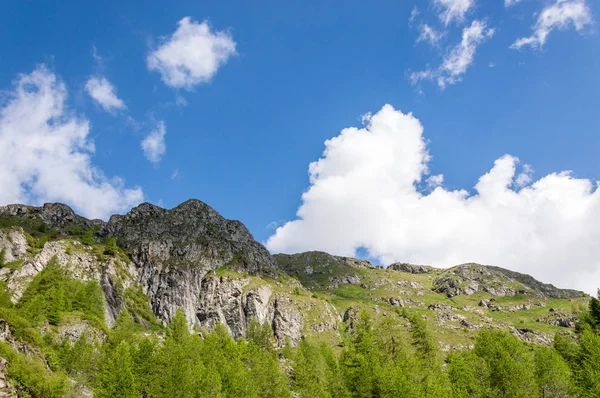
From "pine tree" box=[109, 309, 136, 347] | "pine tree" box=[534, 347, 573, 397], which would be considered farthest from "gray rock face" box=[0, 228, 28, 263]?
"pine tree" box=[534, 347, 573, 397]

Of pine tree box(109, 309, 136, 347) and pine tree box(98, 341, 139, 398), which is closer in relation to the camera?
pine tree box(98, 341, 139, 398)

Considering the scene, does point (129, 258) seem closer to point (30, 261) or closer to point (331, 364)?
point (30, 261)

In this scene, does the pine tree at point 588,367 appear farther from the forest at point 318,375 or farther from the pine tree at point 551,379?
the pine tree at point 551,379

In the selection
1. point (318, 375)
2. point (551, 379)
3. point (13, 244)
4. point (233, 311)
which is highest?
point (13, 244)

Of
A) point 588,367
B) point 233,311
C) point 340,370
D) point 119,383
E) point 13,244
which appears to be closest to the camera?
point 119,383

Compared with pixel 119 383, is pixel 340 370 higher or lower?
higher

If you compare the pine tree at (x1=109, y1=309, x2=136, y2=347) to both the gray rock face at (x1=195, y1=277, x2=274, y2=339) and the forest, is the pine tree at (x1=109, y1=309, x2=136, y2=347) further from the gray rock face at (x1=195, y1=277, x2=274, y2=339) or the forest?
the gray rock face at (x1=195, y1=277, x2=274, y2=339)

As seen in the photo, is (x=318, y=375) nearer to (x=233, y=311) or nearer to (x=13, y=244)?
(x=233, y=311)

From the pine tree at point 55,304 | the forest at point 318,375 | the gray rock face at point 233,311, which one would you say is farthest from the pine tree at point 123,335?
the gray rock face at point 233,311

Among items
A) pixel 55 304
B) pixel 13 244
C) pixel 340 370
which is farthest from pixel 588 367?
pixel 13 244

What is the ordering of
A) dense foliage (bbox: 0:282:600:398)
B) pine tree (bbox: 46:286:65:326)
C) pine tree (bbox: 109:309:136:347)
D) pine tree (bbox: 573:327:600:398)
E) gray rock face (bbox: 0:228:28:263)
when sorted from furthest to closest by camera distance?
gray rock face (bbox: 0:228:28:263) < pine tree (bbox: 46:286:65:326) < pine tree (bbox: 109:309:136:347) < pine tree (bbox: 573:327:600:398) < dense foliage (bbox: 0:282:600:398)

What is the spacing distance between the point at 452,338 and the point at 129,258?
187 metres

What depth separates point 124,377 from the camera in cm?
4931

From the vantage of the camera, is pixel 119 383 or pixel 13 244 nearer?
pixel 119 383
